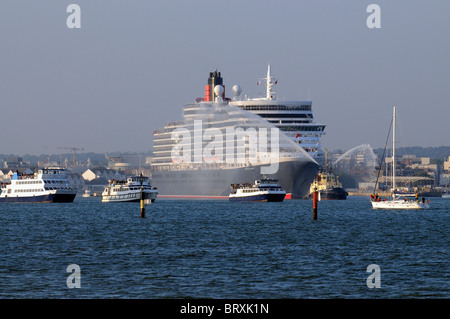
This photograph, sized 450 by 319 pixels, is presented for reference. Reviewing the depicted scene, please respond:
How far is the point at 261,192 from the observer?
144375 millimetres

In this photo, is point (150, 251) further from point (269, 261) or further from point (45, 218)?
point (45, 218)

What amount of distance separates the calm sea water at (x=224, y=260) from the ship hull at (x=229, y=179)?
71.0 m

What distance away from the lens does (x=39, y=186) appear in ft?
500

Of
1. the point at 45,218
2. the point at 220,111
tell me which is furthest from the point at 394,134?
the point at 45,218

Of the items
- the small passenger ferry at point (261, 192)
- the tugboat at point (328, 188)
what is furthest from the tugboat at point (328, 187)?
the small passenger ferry at point (261, 192)

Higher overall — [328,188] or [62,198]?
[328,188]

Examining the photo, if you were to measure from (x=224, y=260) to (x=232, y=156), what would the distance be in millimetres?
120771

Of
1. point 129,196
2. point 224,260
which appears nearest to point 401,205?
point 129,196

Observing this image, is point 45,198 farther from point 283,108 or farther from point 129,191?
point 283,108

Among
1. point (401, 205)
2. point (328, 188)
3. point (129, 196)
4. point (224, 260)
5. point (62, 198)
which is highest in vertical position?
point (328, 188)

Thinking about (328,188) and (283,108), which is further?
(328,188)

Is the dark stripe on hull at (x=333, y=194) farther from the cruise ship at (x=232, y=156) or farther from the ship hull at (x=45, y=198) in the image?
the ship hull at (x=45, y=198)

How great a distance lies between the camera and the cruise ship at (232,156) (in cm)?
15862
